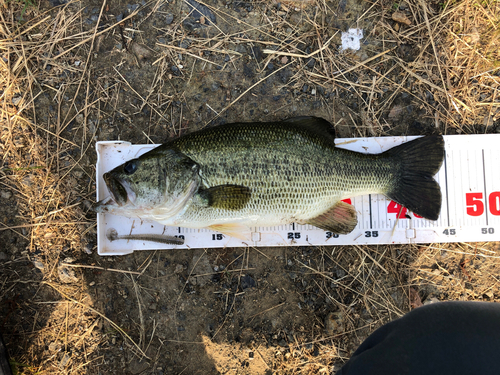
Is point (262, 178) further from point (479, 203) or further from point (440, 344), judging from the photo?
point (479, 203)

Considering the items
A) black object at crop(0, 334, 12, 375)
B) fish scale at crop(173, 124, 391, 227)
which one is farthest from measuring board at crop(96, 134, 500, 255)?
black object at crop(0, 334, 12, 375)

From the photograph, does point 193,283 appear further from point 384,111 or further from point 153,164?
point 384,111

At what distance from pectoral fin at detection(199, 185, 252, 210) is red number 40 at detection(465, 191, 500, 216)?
285 cm

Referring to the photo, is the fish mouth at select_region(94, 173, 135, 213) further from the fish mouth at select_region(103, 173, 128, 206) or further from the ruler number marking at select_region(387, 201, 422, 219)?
Result: the ruler number marking at select_region(387, 201, 422, 219)

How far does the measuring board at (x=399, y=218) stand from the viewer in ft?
12.3

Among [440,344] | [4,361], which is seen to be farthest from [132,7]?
[440,344]

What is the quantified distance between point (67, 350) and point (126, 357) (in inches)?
29.7

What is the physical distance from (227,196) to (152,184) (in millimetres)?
778

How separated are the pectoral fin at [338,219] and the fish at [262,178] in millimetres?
11

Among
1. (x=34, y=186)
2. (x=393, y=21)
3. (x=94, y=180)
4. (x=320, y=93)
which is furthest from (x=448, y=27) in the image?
(x=34, y=186)

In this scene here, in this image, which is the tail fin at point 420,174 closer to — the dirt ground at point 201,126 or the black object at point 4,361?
the dirt ground at point 201,126

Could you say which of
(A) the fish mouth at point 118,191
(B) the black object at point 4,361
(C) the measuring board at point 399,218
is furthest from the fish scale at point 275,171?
(B) the black object at point 4,361

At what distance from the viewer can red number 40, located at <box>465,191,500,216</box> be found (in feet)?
12.3

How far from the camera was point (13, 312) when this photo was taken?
382 cm
